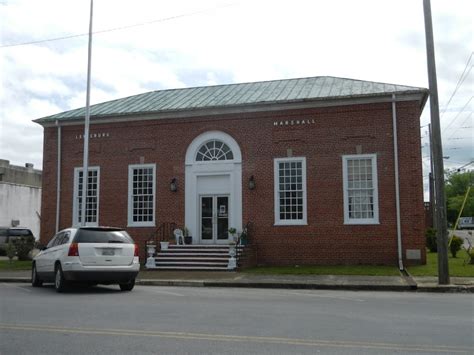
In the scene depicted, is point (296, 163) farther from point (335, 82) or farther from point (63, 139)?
point (63, 139)

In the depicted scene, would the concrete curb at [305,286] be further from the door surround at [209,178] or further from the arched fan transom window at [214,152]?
the arched fan transom window at [214,152]

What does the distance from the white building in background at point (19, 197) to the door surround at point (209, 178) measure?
21.9 meters

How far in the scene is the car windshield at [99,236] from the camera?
13758 millimetres

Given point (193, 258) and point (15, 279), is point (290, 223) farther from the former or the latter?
point (15, 279)

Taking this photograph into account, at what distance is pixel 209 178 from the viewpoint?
23188 mm

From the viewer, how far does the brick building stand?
2064 centimetres

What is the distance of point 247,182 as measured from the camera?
22.3m

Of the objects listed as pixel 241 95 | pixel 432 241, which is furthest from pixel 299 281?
pixel 432 241

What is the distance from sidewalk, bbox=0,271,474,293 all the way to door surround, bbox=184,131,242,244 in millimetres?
4270

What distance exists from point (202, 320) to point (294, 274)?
939cm

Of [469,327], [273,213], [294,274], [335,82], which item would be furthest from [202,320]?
[335,82]

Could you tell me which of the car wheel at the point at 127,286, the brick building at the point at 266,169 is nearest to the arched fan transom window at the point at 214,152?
the brick building at the point at 266,169

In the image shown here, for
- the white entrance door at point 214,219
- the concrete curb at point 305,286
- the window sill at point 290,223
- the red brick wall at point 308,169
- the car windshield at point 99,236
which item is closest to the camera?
the car windshield at point 99,236

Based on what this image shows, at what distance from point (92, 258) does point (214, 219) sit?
9873 millimetres
